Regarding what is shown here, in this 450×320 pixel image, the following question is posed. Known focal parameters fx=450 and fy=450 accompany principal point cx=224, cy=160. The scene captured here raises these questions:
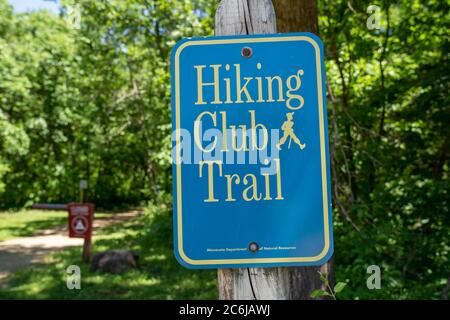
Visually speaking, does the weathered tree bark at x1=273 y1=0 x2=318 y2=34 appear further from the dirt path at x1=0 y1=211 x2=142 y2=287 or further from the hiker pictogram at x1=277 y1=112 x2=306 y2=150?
the dirt path at x1=0 y1=211 x2=142 y2=287

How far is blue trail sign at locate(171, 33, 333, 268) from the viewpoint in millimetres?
1421

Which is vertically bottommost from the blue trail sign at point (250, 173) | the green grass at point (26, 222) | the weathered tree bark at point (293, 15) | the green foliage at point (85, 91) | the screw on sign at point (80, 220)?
the green grass at point (26, 222)

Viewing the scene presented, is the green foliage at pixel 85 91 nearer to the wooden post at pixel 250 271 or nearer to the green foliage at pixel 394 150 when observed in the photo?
the green foliage at pixel 394 150

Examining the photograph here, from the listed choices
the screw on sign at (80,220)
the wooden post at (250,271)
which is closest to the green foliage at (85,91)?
the screw on sign at (80,220)

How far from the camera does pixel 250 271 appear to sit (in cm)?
146

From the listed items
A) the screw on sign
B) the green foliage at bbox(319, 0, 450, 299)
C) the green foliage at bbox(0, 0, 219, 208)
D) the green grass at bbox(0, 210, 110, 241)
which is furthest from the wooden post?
the green grass at bbox(0, 210, 110, 241)

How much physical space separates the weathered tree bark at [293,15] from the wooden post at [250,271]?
2.07 meters

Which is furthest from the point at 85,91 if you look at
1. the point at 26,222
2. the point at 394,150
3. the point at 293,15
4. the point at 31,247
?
the point at 293,15

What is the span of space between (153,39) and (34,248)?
6548mm

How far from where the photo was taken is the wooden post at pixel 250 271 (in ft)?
4.82

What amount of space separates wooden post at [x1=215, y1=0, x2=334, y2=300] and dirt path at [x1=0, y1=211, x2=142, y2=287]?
8040 millimetres

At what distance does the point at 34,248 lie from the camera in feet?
40.1

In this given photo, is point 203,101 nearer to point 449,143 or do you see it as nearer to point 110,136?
point 449,143
